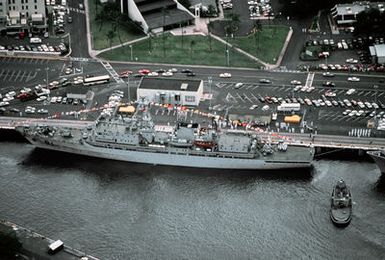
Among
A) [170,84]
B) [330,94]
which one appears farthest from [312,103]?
[170,84]

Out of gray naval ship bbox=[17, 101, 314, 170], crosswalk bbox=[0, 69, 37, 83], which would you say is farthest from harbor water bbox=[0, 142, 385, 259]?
crosswalk bbox=[0, 69, 37, 83]

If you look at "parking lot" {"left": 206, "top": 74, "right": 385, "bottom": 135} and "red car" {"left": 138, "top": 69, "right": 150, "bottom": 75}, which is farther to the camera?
"red car" {"left": 138, "top": 69, "right": 150, "bottom": 75}

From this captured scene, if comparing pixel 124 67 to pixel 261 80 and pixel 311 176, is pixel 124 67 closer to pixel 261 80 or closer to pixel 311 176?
pixel 261 80

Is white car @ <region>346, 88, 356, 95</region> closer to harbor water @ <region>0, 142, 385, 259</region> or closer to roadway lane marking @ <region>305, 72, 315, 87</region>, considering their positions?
roadway lane marking @ <region>305, 72, 315, 87</region>

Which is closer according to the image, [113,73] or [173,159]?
[173,159]

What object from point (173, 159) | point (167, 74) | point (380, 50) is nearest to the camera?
point (173, 159)

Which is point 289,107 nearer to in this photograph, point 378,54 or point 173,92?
point 173,92
